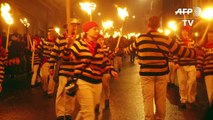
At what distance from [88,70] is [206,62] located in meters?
3.08

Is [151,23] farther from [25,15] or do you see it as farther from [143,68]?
[25,15]

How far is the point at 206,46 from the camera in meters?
8.31

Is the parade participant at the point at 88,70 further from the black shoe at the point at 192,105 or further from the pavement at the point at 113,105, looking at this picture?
the black shoe at the point at 192,105

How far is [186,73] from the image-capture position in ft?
31.6

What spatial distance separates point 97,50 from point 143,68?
0.95m

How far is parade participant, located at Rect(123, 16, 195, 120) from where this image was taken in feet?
22.1

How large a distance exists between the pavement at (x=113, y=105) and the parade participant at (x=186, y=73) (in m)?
0.32

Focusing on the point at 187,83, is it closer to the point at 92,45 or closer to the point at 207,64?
the point at 207,64

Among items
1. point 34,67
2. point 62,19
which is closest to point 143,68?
point 34,67

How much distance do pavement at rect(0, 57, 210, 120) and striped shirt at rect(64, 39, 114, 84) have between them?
228cm

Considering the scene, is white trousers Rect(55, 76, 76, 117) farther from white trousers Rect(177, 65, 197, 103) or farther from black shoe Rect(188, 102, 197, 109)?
black shoe Rect(188, 102, 197, 109)

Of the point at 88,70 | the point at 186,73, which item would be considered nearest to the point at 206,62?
the point at 186,73

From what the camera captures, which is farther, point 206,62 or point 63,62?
point 206,62

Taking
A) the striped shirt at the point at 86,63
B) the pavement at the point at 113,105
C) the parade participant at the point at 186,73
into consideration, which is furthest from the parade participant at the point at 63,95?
the parade participant at the point at 186,73
